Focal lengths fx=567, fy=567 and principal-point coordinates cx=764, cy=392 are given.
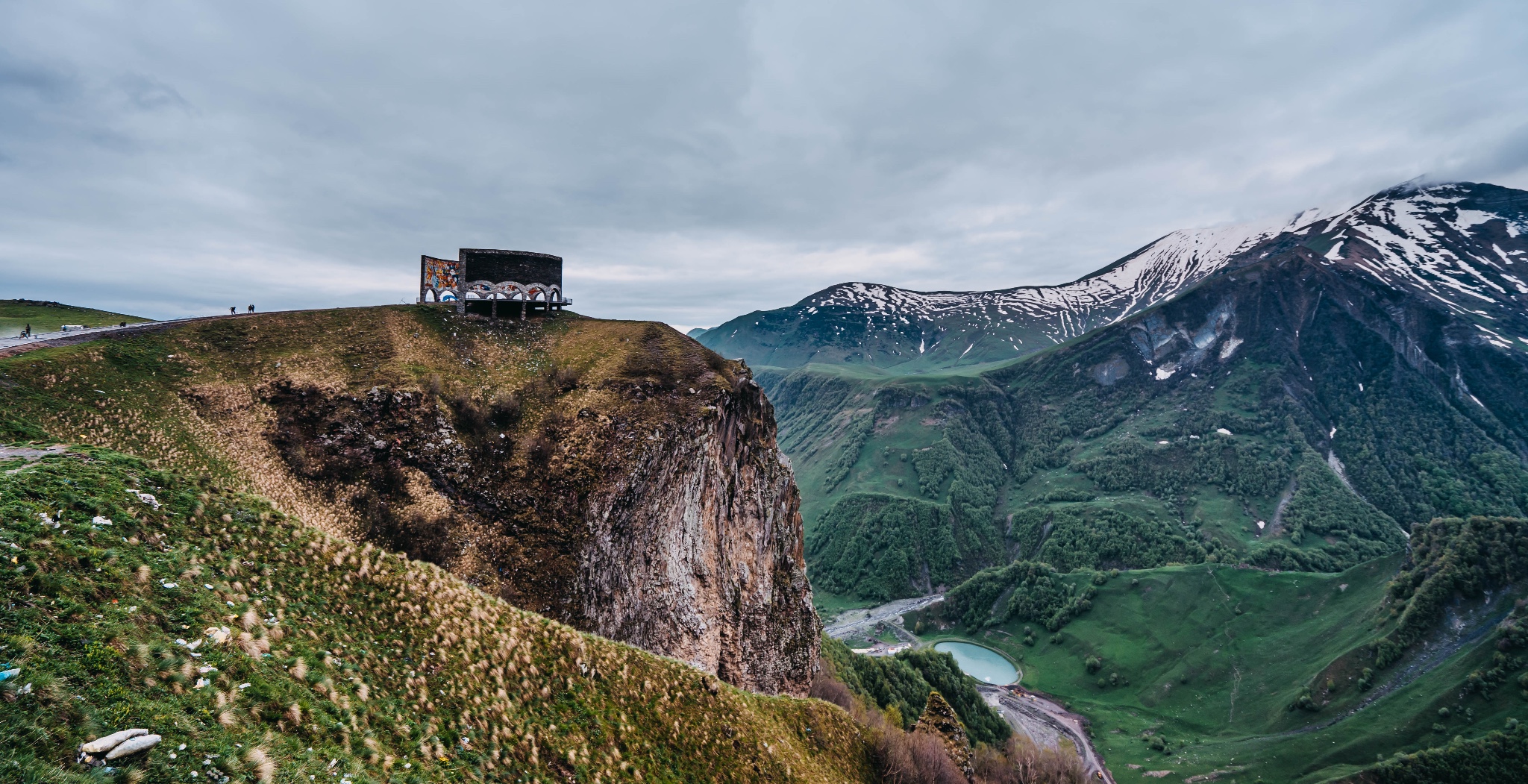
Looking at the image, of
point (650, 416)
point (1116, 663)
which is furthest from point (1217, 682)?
point (650, 416)

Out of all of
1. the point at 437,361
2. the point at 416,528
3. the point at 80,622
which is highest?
the point at 437,361

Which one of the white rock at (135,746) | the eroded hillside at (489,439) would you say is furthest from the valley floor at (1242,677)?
the white rock at (135,746)

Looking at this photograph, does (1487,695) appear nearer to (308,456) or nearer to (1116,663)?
(1116,663)

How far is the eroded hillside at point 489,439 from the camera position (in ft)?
117

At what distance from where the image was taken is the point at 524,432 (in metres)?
46.7

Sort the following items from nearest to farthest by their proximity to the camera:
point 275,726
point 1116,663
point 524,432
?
1. point 275,726
2. point 524,432
3. point 1116,663

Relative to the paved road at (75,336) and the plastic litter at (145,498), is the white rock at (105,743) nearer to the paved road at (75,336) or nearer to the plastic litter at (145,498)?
the plastic litter at (145,498)

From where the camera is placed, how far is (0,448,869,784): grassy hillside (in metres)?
10.2

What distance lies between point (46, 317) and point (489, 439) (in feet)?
148

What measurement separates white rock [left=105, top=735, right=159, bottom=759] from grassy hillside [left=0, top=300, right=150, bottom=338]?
5661 centimetres

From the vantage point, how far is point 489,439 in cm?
4541

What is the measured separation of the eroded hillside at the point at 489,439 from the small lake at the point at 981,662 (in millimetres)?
129280

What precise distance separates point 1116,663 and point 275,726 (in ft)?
648

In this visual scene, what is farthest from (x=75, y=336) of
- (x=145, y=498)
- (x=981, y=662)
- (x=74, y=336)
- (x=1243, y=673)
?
(x=1243, y=673)
